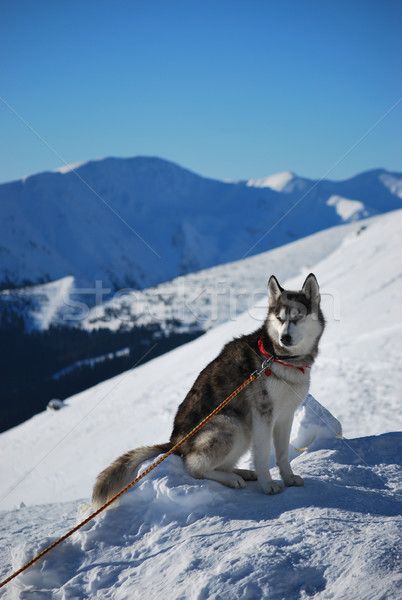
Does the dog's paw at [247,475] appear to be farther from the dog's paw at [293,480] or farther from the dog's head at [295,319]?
the dog's head at [295,319]

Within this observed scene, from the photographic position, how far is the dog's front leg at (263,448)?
6.12 m

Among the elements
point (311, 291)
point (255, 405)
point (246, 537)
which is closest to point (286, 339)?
point (311, 291)

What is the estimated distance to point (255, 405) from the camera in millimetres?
6148

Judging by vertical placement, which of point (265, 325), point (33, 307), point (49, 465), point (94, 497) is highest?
point (33, 307)

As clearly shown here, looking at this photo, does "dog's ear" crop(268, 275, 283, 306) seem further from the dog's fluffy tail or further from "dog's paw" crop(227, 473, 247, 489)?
the dog's fluffy tail

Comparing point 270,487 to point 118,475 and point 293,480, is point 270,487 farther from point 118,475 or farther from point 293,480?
point 118,475

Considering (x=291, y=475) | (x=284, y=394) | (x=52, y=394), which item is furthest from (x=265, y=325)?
(x=52, y=394)

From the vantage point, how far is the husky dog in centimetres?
615

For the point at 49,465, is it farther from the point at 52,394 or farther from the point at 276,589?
the point at 52,394

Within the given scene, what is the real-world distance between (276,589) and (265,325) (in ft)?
10.5

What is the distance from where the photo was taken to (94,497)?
20.4 ft

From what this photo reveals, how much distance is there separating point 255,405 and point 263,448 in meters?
0.54

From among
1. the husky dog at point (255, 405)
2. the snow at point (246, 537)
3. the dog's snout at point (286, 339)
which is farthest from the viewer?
the husky dog at point (255, 405)

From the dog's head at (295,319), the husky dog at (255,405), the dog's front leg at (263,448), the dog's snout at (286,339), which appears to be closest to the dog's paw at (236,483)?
the husky dog at (255,405)
